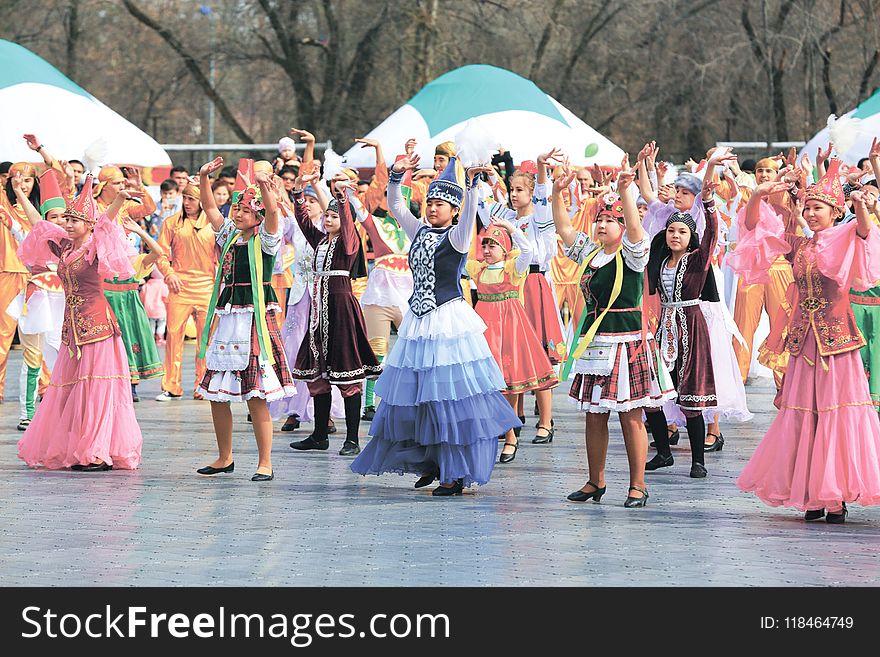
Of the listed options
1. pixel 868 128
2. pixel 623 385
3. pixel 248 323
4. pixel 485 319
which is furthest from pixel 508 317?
pixel 868 128

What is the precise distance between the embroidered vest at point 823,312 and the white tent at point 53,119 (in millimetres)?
10760

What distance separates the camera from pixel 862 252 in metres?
7.90

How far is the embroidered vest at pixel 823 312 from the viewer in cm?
795

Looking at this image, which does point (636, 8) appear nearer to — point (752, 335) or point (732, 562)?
point (752, 335)

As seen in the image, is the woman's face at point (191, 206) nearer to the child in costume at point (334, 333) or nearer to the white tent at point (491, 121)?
the child in costume at point (334, 333)

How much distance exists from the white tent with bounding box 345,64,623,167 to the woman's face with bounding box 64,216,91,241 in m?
8.79

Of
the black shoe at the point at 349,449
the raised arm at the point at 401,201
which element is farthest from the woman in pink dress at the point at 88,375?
the raised arm at the point at 401,201

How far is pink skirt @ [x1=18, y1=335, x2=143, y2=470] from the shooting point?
31.8 ft

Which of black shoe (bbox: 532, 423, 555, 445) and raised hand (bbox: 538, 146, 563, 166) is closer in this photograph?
raised hand (bbox: 538, 146, 563, 166)

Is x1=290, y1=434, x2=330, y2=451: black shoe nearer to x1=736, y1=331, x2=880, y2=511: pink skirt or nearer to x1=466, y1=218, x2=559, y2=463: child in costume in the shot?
x1=466, y1=218, x2=559, y2=463: child in costume

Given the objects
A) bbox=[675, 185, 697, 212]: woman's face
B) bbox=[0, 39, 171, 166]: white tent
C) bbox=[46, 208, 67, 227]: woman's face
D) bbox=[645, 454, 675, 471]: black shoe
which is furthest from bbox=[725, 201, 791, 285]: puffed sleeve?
bbox=[0, 39, 171, 166]: white tent

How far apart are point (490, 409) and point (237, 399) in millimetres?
1581

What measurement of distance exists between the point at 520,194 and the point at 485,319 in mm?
1035

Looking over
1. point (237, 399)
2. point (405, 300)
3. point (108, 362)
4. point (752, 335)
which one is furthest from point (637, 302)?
point (752, 335)
